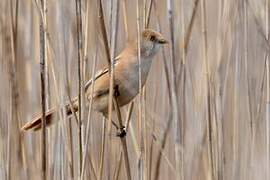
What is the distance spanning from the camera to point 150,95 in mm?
2148

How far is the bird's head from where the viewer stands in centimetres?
194

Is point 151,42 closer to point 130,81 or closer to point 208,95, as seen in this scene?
point 130,81

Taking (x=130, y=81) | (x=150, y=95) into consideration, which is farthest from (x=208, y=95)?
(x=150, y=95)

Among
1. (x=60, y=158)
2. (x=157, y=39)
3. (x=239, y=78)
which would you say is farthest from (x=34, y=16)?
(x=239, y=78)

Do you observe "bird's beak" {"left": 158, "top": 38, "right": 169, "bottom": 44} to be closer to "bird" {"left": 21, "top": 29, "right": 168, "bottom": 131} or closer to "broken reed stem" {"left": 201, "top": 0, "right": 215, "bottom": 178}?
"bird" {"left": 21, "top": 29, "right": 168, "bottom": 131}

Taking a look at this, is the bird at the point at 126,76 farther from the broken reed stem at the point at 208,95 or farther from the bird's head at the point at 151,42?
the broken reed stem at the point at 208,95

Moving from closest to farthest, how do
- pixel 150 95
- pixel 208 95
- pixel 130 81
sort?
pixel 208 95
pixel 130 81
pixel 150 95

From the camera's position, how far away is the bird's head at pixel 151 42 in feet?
6.38

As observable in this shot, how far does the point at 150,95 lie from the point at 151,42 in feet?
0.80

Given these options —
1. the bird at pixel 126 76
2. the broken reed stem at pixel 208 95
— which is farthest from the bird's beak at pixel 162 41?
the broken reed stem at pixel 208 95

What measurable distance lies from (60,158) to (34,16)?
0.65 m

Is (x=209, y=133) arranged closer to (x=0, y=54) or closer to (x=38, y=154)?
(x=38, y=154)

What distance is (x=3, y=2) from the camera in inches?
73.0

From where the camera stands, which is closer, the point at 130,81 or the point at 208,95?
the point at 208,95
